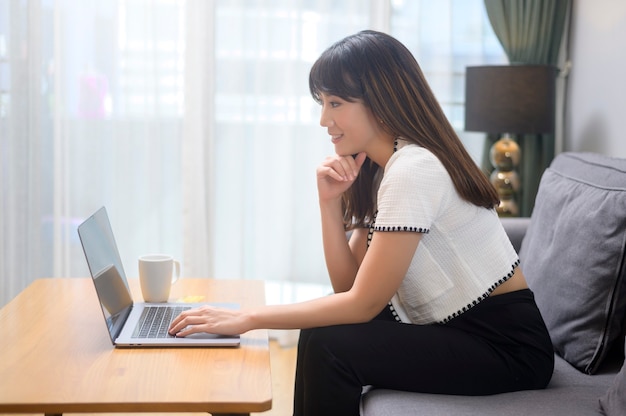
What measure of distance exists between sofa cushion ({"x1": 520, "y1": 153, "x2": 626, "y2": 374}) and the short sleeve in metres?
0.46

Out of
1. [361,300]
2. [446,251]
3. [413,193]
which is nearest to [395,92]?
[413,193]

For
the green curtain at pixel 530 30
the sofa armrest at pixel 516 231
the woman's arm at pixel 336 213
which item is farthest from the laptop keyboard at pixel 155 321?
the green curtain at pixel 530 30

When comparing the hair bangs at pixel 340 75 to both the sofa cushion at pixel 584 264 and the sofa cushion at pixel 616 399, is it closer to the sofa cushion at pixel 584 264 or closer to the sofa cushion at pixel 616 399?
the sofa cushion at pixel 584 264

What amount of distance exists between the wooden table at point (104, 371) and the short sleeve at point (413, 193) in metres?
0.37

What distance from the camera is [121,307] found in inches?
68.4

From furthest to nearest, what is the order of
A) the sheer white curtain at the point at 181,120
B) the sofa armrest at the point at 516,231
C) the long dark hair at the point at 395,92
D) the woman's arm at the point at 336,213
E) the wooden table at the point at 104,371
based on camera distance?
1. the sheer white curtain at the point at 181,120
2. the sofa armrest at the point at 516,231
3. the woman's arm at the point at 336,213
4. the long dark hair at the point at 395,92
5. the wooden table at the point at 104,371

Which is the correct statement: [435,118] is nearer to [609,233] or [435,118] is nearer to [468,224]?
[468,224]

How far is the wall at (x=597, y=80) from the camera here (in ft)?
9.50

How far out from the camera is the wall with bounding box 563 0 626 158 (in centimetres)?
290

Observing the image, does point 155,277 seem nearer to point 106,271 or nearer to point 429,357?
point 106,271

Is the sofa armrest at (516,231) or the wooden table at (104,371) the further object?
the sofa armrest at (516,231)

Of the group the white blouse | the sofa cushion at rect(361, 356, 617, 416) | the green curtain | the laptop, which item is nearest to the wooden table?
the laptop

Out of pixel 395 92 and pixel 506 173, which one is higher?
pixel 395 92

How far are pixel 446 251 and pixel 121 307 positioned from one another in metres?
0.73
